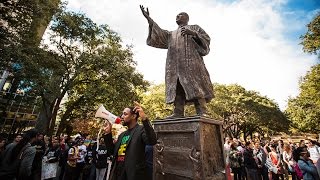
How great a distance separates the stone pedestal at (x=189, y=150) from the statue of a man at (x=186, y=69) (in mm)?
405

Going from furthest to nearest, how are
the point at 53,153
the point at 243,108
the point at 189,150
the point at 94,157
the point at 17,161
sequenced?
1. the point at 243,108
2. the point at 94,157
3. the point at 53,153
4. the point at 17,161
5. the point at 189,150

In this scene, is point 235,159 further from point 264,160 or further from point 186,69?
point 186,69

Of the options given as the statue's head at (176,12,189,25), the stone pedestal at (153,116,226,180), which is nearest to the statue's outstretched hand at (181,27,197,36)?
the statue's head at (176,12,189,25)

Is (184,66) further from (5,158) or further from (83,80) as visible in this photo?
(83,80)

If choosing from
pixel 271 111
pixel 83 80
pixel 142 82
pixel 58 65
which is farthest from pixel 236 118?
pixel 58 65

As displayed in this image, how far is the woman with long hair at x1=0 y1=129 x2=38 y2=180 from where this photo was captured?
4.78 metres

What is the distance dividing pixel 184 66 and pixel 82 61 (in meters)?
12.4

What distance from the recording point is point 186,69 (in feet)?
13.7

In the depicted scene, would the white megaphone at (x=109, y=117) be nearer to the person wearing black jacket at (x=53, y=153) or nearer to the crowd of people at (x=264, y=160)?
the person wearing black jacket at (x=53, y=153)

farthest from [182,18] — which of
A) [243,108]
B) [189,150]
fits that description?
[243,108]

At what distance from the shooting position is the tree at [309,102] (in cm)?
1925

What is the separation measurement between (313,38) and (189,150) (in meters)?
19.7

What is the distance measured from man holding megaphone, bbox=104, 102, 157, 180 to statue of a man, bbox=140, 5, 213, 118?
3.85 feet

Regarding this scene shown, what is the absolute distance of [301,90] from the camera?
2328 centimetres
